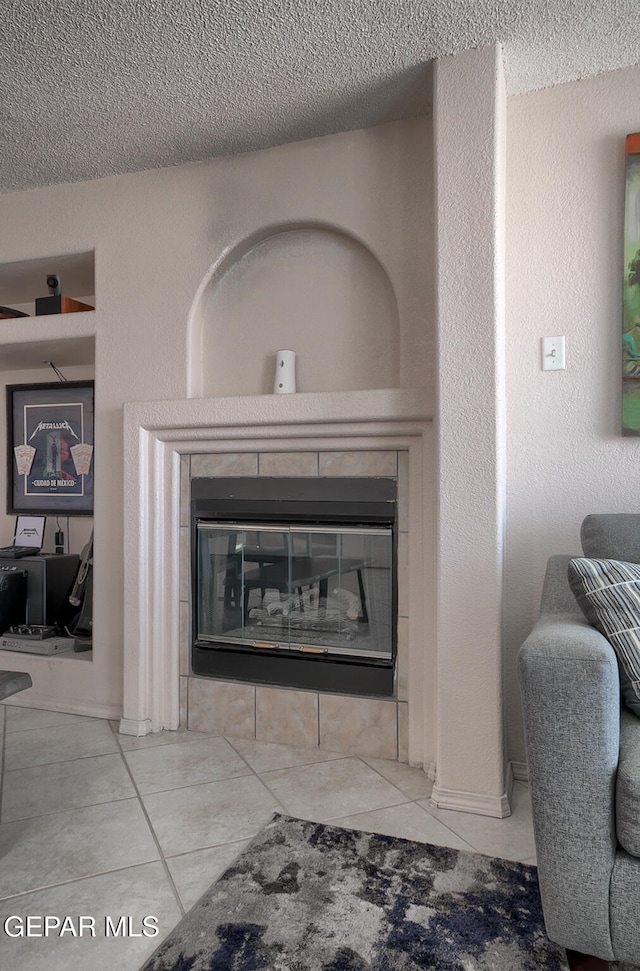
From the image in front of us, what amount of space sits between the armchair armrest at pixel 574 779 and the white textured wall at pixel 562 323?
0.96 m

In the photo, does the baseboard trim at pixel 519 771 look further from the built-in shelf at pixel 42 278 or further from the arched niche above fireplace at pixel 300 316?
the built-in shelf at pixel 42 278

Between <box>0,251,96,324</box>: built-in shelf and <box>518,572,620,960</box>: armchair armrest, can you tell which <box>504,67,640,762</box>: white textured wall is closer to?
<box>518,572,620,960</box>: armchair armrest

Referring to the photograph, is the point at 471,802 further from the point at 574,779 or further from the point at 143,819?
the point at 143,819

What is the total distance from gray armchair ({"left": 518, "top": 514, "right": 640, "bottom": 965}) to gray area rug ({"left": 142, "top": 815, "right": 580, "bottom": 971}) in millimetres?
160

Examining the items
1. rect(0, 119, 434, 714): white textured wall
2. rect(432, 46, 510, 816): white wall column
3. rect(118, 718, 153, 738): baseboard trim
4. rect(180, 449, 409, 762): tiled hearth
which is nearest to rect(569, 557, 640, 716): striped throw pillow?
rect(432, 46, 510, 816): white wall column

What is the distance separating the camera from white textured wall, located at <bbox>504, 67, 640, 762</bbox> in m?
2.17

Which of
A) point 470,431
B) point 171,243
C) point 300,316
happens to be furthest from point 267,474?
point 171,243

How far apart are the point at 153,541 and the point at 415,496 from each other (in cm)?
107

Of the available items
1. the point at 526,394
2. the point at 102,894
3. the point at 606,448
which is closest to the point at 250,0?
the point at 526,394

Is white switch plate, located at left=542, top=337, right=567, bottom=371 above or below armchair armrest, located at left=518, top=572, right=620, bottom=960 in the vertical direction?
above

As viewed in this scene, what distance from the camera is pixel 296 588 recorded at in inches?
100

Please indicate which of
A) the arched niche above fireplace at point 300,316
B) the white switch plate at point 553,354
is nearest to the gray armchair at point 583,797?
the white switch plate at point 553,354

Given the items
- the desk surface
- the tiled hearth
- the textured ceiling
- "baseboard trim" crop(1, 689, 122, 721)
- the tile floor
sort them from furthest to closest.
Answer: "baseboard trim" crop(1, 689, 122, 721) < the tiled hearth < the textured ceiling < the desk surface < the tile floor

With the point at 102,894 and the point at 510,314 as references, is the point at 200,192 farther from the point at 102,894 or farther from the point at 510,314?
the point at 102,894
